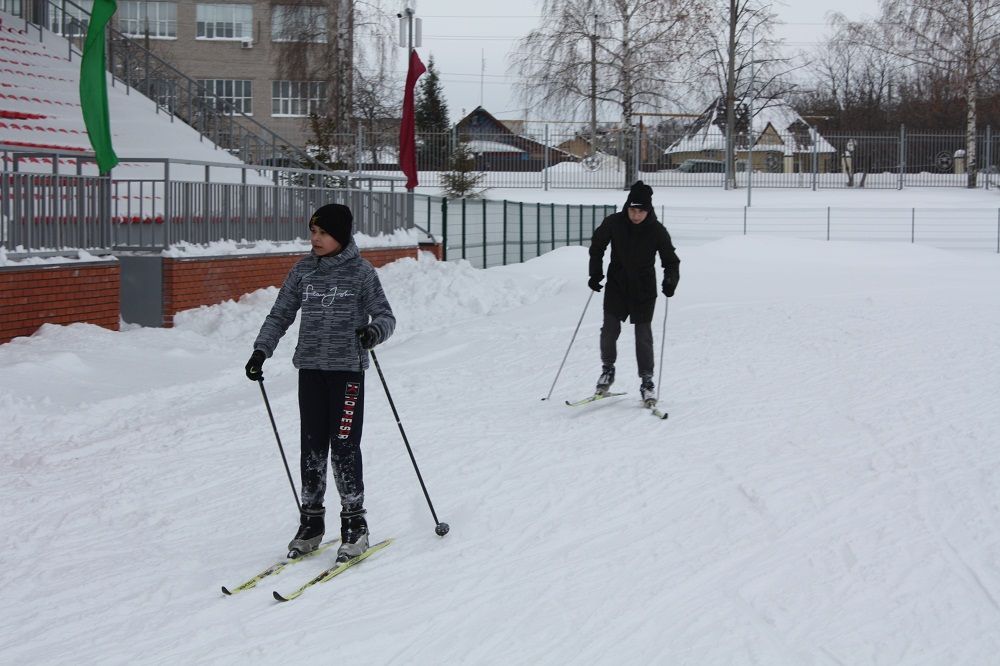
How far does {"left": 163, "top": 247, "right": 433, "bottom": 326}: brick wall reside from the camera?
1415 cm

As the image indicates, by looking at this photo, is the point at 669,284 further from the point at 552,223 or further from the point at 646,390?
the point at 552,223

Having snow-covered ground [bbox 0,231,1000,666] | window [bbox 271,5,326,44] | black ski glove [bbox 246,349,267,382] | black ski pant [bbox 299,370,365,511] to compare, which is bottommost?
snow-covered ground [bbox 0,231,1000,666]

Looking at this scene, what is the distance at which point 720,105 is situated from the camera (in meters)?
49.1

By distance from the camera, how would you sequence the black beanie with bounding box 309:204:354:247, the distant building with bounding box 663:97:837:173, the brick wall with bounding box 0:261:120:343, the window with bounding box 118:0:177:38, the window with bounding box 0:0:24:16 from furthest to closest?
the window with bounding box 118:0:177:38 < the distant building with bounding box 663:97:837:173 < the window with bounding box 0:0:24:16 < the brick wall with bounding box 0:261:120:343 < the black beanie with bounding box 309:204:354:247

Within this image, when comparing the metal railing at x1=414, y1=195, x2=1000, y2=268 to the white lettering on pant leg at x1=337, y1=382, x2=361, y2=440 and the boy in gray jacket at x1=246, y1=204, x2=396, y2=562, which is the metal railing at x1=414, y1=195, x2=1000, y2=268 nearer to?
the boy in gray jacket at x1=246, y1=204, x2=396, y2=562

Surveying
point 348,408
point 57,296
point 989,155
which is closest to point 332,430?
point 348,408

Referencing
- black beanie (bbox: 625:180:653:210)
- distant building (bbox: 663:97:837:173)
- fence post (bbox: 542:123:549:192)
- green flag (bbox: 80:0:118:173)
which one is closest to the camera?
black beanie (bbox: 625:180:653:210)

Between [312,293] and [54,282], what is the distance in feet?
24.1

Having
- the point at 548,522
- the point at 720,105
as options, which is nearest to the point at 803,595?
the point at 548,522

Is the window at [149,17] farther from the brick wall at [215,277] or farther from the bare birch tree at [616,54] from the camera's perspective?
the brick wall at [215,277]

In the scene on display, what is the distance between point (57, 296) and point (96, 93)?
2.72m

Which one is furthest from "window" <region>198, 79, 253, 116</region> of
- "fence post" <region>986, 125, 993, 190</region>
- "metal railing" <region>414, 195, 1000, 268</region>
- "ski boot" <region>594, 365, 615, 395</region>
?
"ski boot" <region>594, 365, 615, 395</region>

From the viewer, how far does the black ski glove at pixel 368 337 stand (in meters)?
5.46

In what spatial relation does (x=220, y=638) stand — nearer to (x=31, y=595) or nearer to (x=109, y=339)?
(x=31, y=595)
